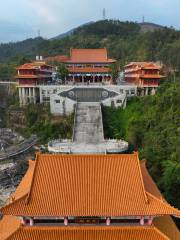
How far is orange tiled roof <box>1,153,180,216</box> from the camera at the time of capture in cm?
1675

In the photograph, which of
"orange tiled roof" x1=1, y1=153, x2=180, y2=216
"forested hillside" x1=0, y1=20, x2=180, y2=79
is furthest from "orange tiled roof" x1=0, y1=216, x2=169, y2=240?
"forested hillside" x1=0, y1=20, x2=180, y2=79

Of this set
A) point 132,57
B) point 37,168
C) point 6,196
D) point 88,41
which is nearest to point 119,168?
point 37,168

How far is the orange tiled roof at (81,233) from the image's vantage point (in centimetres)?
1691

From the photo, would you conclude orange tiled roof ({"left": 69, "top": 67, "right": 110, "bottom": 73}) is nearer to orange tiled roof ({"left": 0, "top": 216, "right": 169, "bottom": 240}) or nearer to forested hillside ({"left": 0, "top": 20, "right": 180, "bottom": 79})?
forested hillside ({"left": 0, "top": 20, "right": 180, "bottom": 79})

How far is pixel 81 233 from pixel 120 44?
85938mm

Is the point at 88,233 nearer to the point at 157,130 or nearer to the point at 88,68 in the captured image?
the point at 157,130

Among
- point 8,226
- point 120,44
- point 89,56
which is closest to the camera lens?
point 8,226

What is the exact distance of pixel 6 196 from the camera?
1350 inches

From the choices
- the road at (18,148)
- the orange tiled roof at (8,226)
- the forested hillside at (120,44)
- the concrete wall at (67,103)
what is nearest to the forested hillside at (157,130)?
the concrete wall at (67,103)

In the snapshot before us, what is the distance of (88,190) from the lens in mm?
17703

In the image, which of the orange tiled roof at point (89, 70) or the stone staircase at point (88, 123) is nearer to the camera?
the stone staircase at point (88, 123)

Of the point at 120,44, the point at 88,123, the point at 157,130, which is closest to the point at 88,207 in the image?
the point at 157,130

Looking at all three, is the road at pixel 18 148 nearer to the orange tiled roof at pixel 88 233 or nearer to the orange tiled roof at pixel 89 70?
the orange tiled roof at pixel 89 70

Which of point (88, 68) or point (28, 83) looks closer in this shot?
point (28, 83)
